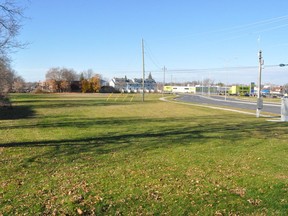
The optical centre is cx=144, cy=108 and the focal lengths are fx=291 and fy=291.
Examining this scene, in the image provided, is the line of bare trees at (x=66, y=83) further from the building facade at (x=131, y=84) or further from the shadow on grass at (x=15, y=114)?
the shadow on grass at (x=15, y=114)

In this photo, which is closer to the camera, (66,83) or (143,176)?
(143,176)

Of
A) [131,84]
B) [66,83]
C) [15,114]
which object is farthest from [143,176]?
[131,84]

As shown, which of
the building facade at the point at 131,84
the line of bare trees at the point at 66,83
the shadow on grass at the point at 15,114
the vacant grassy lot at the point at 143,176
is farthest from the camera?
the building facade at the point at 131,84

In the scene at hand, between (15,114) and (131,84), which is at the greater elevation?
(131,84)

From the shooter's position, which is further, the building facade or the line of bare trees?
the building facade

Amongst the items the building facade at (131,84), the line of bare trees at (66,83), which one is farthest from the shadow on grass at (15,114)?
the building facade at (131,84)

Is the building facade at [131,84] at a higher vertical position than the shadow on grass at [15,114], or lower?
higher

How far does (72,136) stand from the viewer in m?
13.2

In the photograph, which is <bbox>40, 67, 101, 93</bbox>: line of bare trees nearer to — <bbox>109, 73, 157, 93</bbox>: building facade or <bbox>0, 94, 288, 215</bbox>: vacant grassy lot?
<bbox>109, 73, 157, 93</bbox>: building facade

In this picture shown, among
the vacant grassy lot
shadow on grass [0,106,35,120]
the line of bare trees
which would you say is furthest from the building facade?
the vacant grassy lot

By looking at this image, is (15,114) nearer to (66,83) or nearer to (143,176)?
(143,176)

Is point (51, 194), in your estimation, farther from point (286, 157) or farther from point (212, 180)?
point (286, 157)

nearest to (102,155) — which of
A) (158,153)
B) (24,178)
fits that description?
(158,153)

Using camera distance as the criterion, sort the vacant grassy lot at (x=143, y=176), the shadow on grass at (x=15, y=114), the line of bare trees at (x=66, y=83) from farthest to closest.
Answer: the line of bare trees at (x=66, y=83) < the shadow on grass at (x=15, y=114) < the vacant grassy lot at (x=143, y=176)
